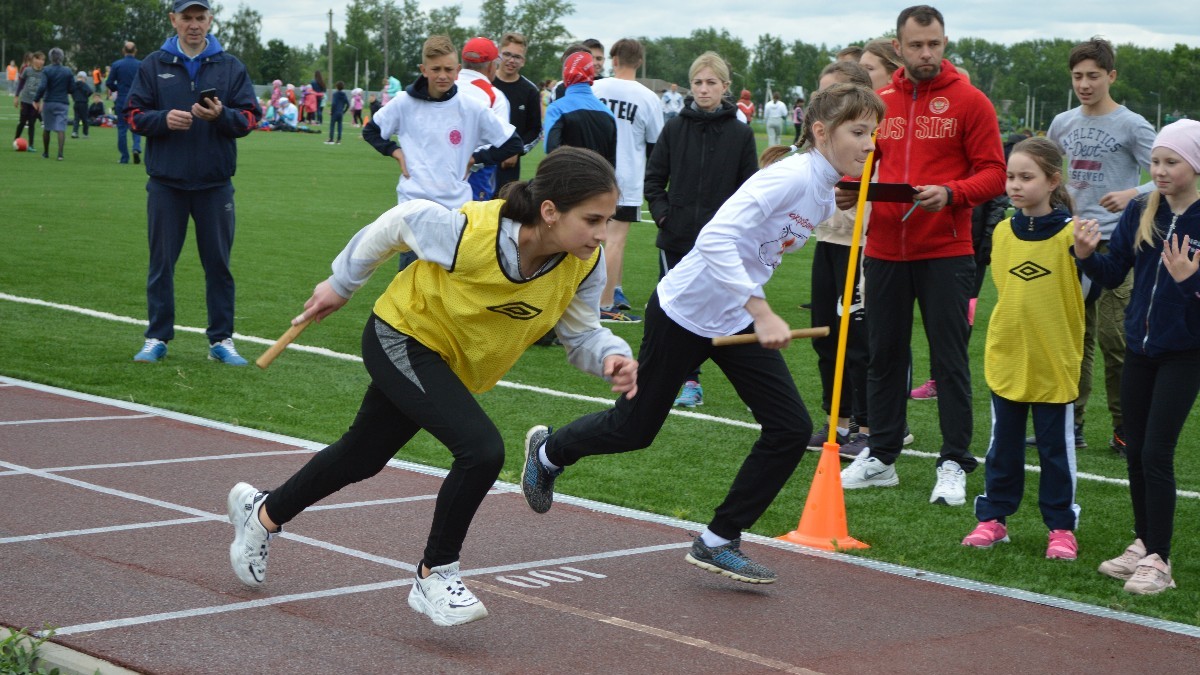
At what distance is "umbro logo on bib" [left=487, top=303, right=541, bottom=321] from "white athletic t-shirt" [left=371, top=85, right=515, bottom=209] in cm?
530

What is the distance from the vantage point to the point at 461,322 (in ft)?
15.4

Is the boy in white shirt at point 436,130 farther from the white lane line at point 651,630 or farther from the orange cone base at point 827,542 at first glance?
the white lane line at point 651,630

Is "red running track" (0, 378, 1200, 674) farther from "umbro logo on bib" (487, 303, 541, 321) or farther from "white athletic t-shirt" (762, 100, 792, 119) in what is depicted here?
"white athletic t-shirt" (762, 100, 792, 119)

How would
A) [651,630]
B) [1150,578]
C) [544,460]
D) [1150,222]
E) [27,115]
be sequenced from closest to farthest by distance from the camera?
1. [651,630]
2. [1150,578]
3. [1150,222]
4. [544,460]
5. [27,115]

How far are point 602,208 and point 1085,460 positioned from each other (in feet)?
15.3

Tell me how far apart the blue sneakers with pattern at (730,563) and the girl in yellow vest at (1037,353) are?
1250 mm

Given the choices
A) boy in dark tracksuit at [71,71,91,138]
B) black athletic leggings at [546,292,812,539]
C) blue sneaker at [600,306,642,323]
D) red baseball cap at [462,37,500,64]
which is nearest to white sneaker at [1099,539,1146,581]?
black athletic leggings at [546,292,812,539]

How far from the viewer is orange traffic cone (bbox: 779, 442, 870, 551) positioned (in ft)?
19.9

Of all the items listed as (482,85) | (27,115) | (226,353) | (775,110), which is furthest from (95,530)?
(775,110)

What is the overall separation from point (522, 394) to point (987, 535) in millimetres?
3945

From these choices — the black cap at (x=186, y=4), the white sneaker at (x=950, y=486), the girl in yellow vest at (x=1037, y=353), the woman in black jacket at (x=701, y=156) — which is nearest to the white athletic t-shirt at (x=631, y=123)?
the woman in black jacket at (x=701, y=156)

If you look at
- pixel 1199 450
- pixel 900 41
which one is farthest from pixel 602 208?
pixel 1199 450

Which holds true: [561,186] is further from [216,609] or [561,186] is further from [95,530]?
[95,530]

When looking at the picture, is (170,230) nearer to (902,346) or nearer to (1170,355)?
(902,346)
